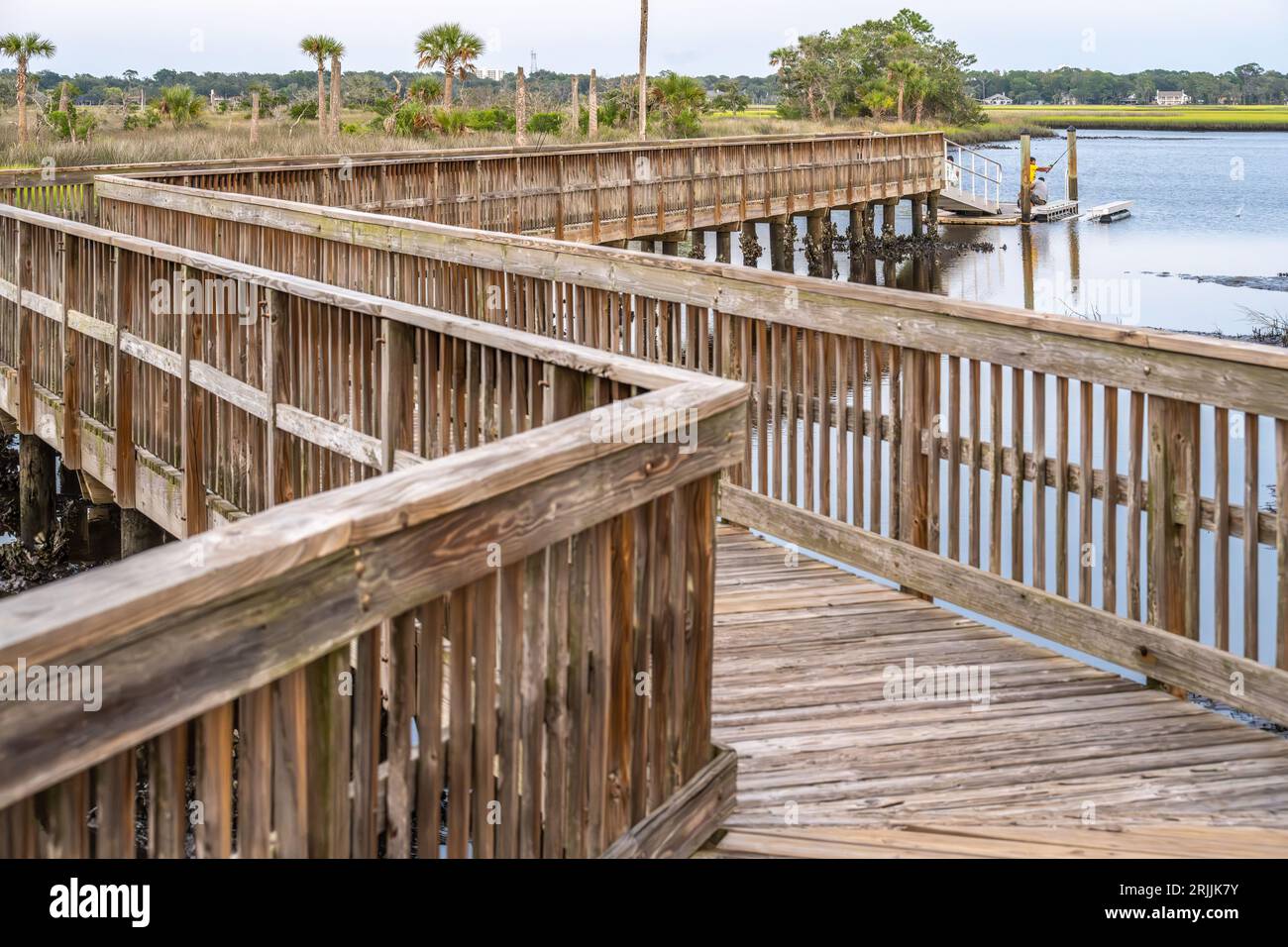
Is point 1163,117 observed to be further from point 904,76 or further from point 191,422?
point 191,422

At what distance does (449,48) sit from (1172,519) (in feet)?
164

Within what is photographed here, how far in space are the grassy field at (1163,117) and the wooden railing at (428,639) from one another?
107 meters

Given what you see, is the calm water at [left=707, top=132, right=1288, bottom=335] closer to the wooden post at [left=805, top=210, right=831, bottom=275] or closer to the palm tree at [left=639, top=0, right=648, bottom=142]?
the wooden post at [left=805, top=210, right=831, bottom=275]

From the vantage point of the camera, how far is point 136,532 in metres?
9.45

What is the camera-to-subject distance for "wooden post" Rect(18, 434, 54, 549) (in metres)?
12.2

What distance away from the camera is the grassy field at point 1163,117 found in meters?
129

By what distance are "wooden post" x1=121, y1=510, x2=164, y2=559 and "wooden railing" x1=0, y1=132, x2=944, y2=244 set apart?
23.6 feet

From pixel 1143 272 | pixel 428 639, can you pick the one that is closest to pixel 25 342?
pixel 428 639

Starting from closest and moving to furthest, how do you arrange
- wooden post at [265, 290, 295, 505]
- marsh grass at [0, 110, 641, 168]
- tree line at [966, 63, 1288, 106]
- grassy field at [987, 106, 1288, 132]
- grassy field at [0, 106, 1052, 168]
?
wooden post at [265, 290, 295, 505] < marsh grass at [0, 110, 641, 168] < grassy field at [0, 106, 1052, 168] < grassy field at [987, 106, 1288, 132] < tree line at [966, 63, 1288, 106]

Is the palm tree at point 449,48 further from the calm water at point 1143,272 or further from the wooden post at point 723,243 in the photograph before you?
the wooden post at point 723,243

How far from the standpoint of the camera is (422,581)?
248 centimetres

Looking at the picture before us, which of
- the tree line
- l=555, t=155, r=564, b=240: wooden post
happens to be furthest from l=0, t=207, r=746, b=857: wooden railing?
the tree line

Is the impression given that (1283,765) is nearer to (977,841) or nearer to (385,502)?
(977,841)
